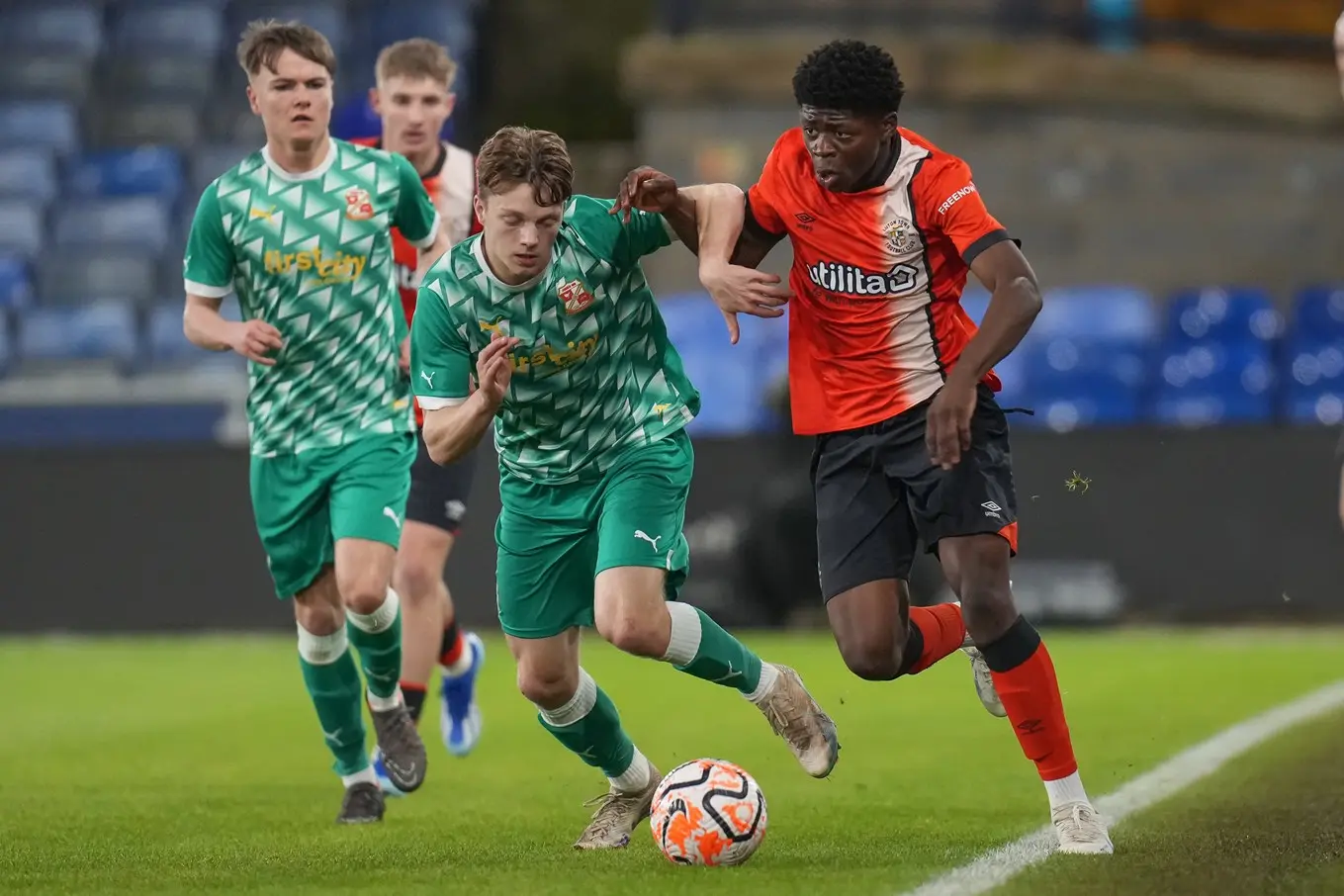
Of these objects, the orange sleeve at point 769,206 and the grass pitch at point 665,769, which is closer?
the grass pitch at point 665,769

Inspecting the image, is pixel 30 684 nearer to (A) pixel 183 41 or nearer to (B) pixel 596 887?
(B) pixel 596 887

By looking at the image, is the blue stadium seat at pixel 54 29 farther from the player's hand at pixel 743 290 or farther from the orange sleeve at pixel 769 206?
the player's hand at pixel 743 290

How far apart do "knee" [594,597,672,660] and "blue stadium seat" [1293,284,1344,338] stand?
36.0 feet

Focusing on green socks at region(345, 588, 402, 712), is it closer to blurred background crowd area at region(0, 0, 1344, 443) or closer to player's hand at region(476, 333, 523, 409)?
player's hand at region(476, 333, 523, 409)

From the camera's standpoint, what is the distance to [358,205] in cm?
717

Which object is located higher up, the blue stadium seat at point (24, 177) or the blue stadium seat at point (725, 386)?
the blue stadium seat at point (24, 177)

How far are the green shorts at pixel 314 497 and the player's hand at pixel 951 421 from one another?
2.33m

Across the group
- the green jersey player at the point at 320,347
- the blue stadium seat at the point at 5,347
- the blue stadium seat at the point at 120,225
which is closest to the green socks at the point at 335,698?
the green jersey player at the point at 320,347

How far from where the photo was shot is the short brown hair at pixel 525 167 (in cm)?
566

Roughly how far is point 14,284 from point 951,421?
13854 millimetres

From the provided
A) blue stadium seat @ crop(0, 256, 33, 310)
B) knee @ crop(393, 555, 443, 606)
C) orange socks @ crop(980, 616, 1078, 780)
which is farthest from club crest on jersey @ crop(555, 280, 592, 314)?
blue stadium seat @ crop(0, 256, 33, 310)

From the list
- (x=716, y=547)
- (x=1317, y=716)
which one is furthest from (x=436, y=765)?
(x=716, y=547)

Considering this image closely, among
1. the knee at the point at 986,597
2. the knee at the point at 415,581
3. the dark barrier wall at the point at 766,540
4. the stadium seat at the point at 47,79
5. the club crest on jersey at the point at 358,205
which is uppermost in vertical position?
the club crest on jersey at the point at 358,205

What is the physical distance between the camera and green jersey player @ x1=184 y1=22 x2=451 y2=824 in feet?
23.1
